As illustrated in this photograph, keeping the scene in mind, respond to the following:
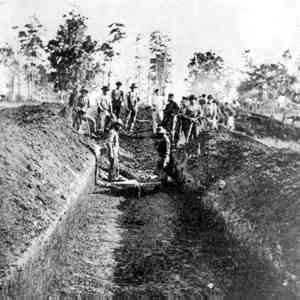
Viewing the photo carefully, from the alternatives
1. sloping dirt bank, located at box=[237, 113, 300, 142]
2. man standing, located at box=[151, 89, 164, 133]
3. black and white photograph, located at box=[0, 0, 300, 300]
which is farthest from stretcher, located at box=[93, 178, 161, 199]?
sloping dirt bank, located at box=[237, 113, 300, 142]

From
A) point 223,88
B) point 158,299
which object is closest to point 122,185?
point 158,299

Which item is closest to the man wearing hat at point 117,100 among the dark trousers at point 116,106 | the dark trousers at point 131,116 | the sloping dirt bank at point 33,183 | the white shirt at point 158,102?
the dark trousers at point 116,106

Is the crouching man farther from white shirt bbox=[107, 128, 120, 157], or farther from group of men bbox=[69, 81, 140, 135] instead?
group of men bbox=[69, 81, 140, 135]

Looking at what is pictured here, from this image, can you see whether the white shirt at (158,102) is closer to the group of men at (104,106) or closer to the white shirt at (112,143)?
the group of men at (104,106)

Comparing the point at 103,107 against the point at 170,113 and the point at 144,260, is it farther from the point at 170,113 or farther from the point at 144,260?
the point at 144,260

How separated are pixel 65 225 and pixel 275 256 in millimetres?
3808

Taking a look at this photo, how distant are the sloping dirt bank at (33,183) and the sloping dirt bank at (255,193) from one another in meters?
3.24

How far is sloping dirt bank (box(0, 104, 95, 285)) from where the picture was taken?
19.5 ft

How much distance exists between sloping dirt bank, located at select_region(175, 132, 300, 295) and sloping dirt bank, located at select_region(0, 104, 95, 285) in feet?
10.6

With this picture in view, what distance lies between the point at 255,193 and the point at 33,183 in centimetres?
440

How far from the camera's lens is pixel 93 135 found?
55.7 feet

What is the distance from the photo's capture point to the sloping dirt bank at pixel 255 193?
6.36 meters

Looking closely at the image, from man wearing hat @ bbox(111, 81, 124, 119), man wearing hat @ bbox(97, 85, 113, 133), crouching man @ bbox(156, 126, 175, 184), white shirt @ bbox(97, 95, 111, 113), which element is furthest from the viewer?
man wearing hat @ bbox(111, 81, 124, 119)

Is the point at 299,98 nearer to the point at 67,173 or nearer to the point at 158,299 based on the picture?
the point at 67,173
